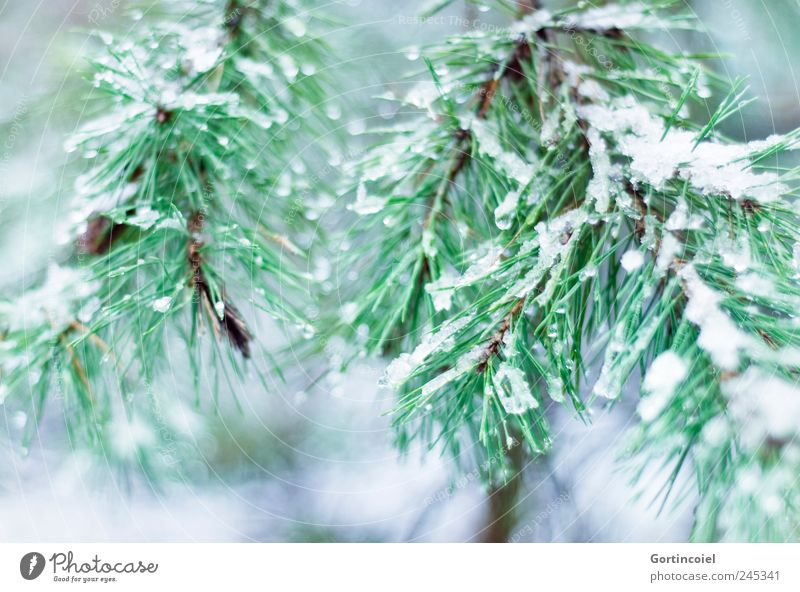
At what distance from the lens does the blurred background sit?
13.0 inches

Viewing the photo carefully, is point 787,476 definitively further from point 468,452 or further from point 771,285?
point 468,452

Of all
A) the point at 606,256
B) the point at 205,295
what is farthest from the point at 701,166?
the point at 205,295

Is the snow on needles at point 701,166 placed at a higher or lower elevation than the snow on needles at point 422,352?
higher

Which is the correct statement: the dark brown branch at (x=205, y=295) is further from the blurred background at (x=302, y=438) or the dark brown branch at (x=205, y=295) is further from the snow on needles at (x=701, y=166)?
the snow on needles at (x=701, y=166)

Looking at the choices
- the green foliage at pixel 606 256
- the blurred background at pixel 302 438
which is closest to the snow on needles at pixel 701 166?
the green foliage at pixel 606 256

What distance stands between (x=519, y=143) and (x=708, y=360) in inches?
5.4

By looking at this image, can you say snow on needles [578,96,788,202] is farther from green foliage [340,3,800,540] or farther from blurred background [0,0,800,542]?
blurred background [0,0,800,542]

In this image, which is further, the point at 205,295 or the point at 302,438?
the point at 302,438

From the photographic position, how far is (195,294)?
0.27m

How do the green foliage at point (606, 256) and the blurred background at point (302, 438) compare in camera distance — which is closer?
the green foliage at point (606, 256)

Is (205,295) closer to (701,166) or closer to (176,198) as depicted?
(176,198)

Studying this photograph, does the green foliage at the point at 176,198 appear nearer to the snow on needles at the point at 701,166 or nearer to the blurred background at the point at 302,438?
the blurred background at the point at 302,438

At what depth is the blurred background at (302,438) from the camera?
0.33m

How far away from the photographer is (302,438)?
1.53 ft
